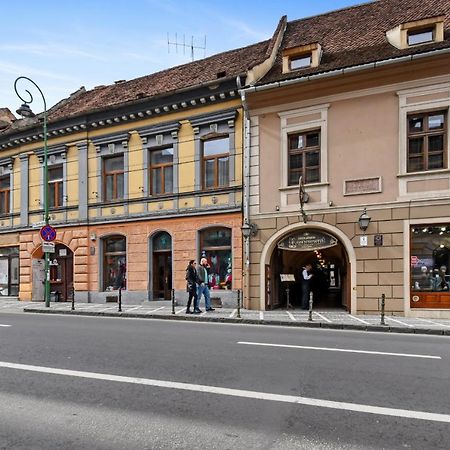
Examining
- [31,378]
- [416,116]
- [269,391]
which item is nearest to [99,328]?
[31,378]

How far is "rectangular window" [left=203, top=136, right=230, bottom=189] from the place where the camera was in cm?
1717

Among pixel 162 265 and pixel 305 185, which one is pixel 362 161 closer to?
pixel 305 185

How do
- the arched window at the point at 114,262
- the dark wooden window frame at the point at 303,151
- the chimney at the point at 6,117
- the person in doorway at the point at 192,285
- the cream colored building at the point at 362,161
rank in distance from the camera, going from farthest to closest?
1. the chimney at the point at 6,117
2. the arched window at the point at 114,262
3. the dark wooden window frame at the point at 303,151
4. the person in doorway at the point at 192,285
5. the cream colored building at the point at 362,161

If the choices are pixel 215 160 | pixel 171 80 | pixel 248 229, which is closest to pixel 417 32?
pixel 215 160

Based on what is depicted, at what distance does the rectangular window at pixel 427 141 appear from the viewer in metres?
13.8

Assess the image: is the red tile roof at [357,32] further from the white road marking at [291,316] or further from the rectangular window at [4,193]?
the rectangular window at [4,193]

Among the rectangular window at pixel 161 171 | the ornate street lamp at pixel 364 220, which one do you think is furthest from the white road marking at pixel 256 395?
the rectangular window at pixel 161 171

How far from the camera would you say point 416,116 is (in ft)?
46.3

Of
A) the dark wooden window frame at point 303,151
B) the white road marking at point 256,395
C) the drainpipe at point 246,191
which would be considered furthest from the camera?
the drainpipe at point 246,191

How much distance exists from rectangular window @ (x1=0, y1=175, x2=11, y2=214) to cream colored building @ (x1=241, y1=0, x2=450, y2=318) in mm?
13747

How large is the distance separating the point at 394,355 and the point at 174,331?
16.7 ft

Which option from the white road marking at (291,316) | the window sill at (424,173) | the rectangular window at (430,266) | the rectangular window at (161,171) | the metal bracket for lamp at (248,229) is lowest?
the white road marking at (291,316)

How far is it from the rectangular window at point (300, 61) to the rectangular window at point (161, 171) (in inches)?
226

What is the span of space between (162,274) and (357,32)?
12100 millimetres
